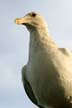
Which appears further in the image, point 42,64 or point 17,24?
point 17,24

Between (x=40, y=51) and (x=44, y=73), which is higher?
(x=40, y=51)

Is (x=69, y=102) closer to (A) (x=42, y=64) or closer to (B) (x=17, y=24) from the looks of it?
(A) (x=42, y=64)

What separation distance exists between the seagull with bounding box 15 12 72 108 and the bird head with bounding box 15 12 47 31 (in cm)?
8

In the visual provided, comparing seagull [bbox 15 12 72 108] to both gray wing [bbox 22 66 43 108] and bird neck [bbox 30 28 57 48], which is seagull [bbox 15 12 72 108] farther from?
gray wing [bbox 22 66 43 108]

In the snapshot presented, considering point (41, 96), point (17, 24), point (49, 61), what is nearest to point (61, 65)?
point (49, 61)

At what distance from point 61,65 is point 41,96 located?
64 cm

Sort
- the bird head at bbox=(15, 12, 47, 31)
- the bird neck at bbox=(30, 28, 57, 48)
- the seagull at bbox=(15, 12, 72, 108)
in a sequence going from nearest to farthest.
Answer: the seagull at bbox=(15, 12, 72, 108) → the bird neck at bbox=(30, 28, 57, 48) → the bird head at bbox=(15, 12, 47, 31)

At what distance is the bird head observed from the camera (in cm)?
618

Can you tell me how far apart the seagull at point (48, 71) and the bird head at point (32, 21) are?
0.08 m

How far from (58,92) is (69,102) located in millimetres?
315

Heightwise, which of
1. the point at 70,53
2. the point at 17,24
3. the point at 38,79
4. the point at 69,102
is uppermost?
the point at 17,24

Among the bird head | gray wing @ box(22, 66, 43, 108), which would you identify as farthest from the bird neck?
gray wing @ box(22, 66, 43, 108)

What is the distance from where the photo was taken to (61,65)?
580cm

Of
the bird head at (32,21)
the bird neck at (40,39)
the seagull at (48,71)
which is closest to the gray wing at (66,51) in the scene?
the seagull at (48,71)
